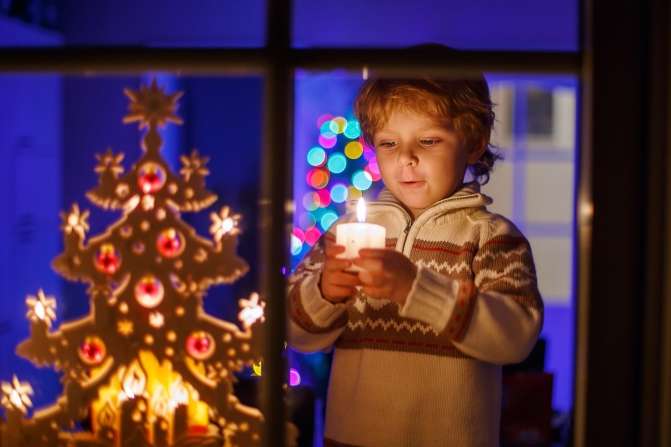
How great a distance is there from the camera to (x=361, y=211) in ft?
4.79

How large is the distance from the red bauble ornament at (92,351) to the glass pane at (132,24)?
0.51 meters

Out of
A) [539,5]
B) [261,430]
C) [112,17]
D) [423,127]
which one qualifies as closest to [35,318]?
[261,430]

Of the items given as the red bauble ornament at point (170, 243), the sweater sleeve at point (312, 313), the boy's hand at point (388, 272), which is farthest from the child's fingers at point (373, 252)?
the red bauble ornament at point (170, 243)

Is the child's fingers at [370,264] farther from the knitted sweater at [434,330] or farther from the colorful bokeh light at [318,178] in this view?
the colorful bokeh light at [318,178]

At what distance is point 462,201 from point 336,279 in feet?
0.99

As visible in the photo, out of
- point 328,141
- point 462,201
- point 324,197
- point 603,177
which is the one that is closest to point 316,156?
point 328,141

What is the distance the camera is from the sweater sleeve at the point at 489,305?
136 cm

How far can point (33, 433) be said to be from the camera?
50.7 inches

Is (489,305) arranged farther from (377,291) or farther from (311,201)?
(311,201)

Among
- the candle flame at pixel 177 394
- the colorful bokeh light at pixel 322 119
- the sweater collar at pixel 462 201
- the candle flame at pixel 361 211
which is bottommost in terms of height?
the candle flame at pixel 177 394

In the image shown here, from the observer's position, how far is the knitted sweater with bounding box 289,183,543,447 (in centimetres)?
137

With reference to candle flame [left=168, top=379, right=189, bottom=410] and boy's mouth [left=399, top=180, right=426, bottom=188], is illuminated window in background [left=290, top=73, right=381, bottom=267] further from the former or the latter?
candle flame [left=168, top=379, right=189, bottom=410]

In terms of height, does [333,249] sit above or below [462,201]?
below

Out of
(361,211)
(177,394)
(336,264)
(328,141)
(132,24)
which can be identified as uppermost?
(132,24)
